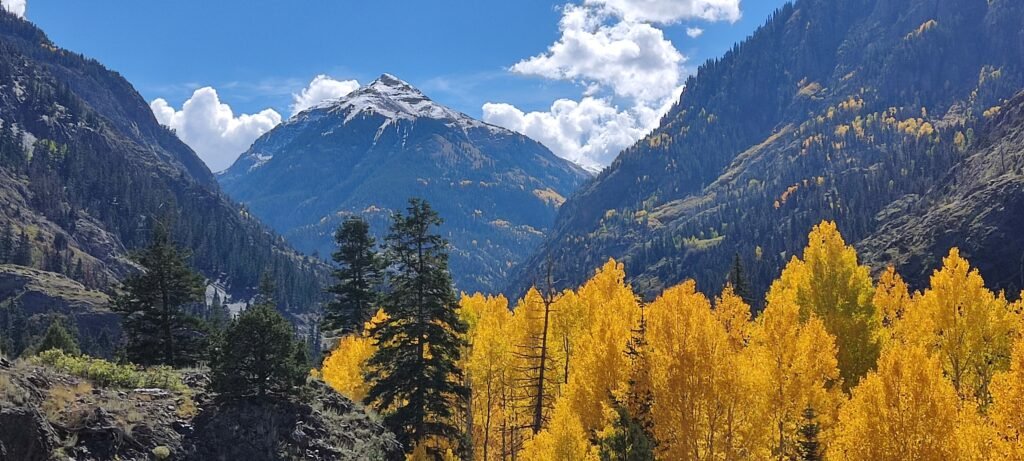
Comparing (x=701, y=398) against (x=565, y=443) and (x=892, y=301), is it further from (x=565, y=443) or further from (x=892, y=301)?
(x=892, y=301)

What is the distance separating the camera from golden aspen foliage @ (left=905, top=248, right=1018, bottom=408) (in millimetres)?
41531

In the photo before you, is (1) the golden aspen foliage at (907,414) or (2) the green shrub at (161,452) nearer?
(2) the green shrub at (161,452)

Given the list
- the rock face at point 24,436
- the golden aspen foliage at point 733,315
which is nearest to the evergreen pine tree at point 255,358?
the rock face at point 24,436

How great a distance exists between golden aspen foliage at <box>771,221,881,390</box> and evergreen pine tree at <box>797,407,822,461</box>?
1162 centimetres

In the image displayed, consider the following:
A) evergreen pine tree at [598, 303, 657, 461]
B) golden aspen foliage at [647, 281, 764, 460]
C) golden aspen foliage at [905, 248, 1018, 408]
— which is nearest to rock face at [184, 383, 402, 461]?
evergreen pine tree at [598, 303, 657, 461]

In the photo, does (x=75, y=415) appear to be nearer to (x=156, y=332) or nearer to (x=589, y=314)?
(x=156, y=332)

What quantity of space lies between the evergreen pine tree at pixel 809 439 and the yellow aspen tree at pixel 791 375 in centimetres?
35

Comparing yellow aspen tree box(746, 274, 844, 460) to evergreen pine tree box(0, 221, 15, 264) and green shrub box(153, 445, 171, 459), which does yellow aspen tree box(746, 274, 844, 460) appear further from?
evergreen pine tree box(0, 221, 15, 264)

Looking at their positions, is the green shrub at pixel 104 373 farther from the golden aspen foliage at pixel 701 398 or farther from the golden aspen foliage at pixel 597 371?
the golden aspen foliage at pixel 597 371

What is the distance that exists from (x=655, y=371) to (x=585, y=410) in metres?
7.67

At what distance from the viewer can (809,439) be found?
31.5 m

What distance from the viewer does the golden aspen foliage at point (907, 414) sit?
21.6 metres

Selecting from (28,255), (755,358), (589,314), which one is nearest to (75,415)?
(755,358)

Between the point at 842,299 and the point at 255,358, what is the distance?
129ft
